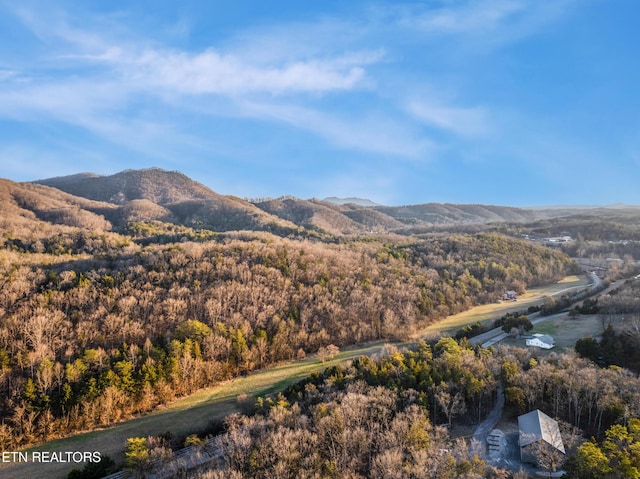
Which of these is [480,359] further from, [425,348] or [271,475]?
[271,475]

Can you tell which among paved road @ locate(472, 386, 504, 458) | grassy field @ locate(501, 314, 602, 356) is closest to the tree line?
grassy field @ locate(501, 314, 602, 356)

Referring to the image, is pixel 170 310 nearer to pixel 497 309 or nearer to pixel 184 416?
pixel 184 416

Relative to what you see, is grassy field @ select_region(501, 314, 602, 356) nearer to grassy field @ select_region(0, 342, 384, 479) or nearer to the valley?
the valley

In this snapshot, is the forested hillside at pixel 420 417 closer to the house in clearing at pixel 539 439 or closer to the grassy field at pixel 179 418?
the house in clearing at pixel 539 439

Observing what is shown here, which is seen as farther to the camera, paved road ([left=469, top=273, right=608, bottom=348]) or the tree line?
paved road ([left=469, top=273, right=608, bottom=348])

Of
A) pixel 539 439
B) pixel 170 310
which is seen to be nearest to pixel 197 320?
pixel 170 310
